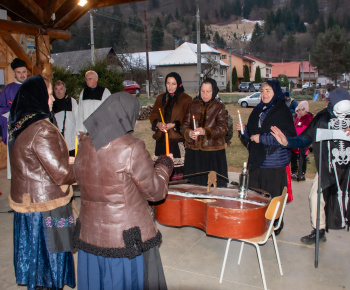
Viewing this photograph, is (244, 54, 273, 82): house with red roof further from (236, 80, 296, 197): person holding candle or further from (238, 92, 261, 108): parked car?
(236, 80, 296, 197): person holding candle

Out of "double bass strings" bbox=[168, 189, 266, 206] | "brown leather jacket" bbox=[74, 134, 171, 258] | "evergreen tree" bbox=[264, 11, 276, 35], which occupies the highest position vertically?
"evergreen tree" bbox=[264, 11, 276, 35]

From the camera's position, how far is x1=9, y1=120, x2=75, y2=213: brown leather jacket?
7.50 ft

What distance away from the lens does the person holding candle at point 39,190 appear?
7.57 ft

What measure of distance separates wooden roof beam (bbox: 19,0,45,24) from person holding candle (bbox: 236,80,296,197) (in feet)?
13.2

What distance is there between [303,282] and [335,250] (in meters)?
0.80

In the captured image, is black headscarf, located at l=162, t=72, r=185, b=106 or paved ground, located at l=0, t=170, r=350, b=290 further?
black headscarf, located at l=162, t=72, r=185, b=106

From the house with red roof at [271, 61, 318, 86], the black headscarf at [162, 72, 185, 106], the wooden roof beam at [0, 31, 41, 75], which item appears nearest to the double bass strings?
the black headscarf at [162, 72, 185, 106]

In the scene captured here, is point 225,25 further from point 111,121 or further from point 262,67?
point 111,121

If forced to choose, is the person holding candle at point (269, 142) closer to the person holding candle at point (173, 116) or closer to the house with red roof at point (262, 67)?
the person holding candle at point (173, 116)

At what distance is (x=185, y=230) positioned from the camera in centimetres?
413

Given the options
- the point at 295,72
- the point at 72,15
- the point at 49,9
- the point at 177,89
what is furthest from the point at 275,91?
the point at 295,72

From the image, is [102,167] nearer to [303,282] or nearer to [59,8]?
[303,282]

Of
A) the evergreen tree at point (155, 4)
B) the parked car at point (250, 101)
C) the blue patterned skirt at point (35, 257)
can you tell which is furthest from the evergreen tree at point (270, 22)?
the blue patterned skirt at point (35, 257)

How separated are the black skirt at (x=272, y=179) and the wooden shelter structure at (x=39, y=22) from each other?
3.74 meters
